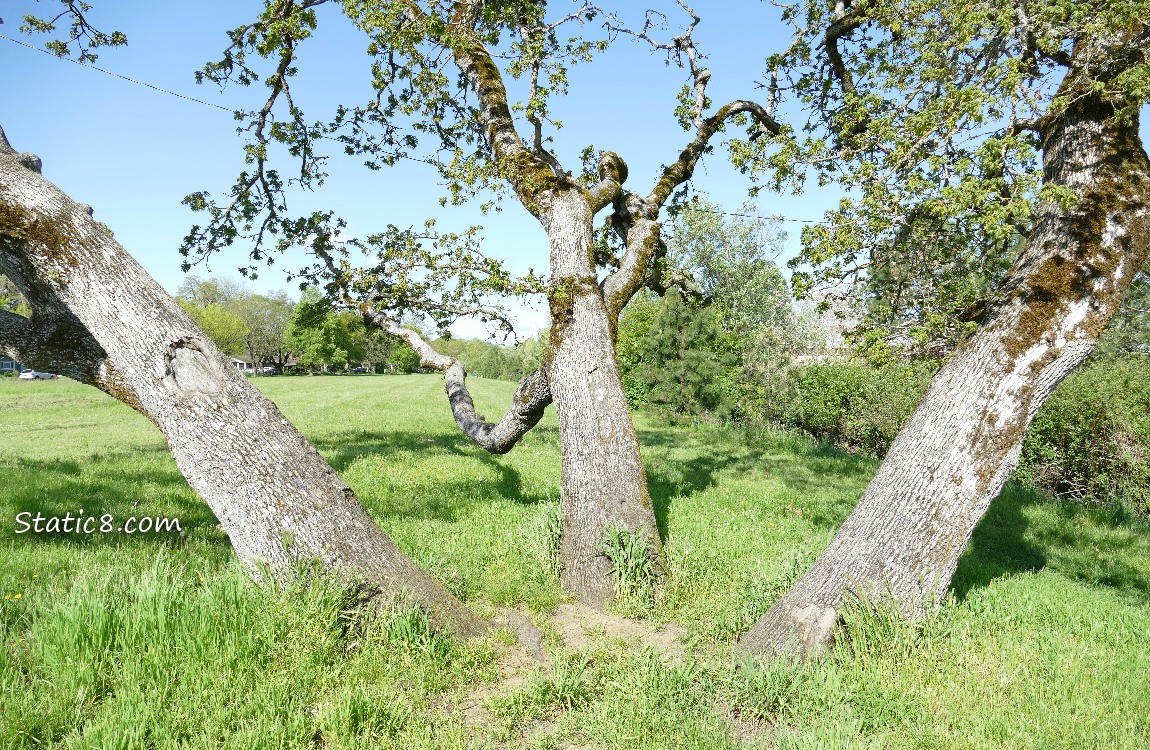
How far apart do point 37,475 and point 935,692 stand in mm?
11895

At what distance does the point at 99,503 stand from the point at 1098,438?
15.5 metres

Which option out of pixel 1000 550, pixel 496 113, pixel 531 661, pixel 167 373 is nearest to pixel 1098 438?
pixel 1000 550

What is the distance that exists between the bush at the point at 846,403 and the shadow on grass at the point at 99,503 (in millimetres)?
11779

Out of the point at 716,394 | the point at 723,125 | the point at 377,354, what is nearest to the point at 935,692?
the point at 723,125

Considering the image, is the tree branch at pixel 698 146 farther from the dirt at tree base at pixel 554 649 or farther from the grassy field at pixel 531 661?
the dirt at tree base at pixel 554 649

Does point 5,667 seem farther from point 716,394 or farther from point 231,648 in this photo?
point 716,394

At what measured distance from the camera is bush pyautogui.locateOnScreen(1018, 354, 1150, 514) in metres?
9.11

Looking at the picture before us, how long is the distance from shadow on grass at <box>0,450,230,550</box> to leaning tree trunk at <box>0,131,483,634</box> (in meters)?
2.91

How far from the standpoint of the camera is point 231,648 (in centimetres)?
326

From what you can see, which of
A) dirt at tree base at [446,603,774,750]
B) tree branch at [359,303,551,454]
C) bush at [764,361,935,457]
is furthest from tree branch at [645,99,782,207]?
bush at [764,361,935,457]

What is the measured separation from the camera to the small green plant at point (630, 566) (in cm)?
491

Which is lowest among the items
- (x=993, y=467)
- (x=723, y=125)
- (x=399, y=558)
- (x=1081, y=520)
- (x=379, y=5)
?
(x=1081, y=520)

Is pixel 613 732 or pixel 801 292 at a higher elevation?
pixel 801 292

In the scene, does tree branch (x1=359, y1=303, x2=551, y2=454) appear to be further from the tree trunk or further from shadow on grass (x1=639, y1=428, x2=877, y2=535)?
shadow on grass (x1=639, y1=428, x2=877, y2=535)
